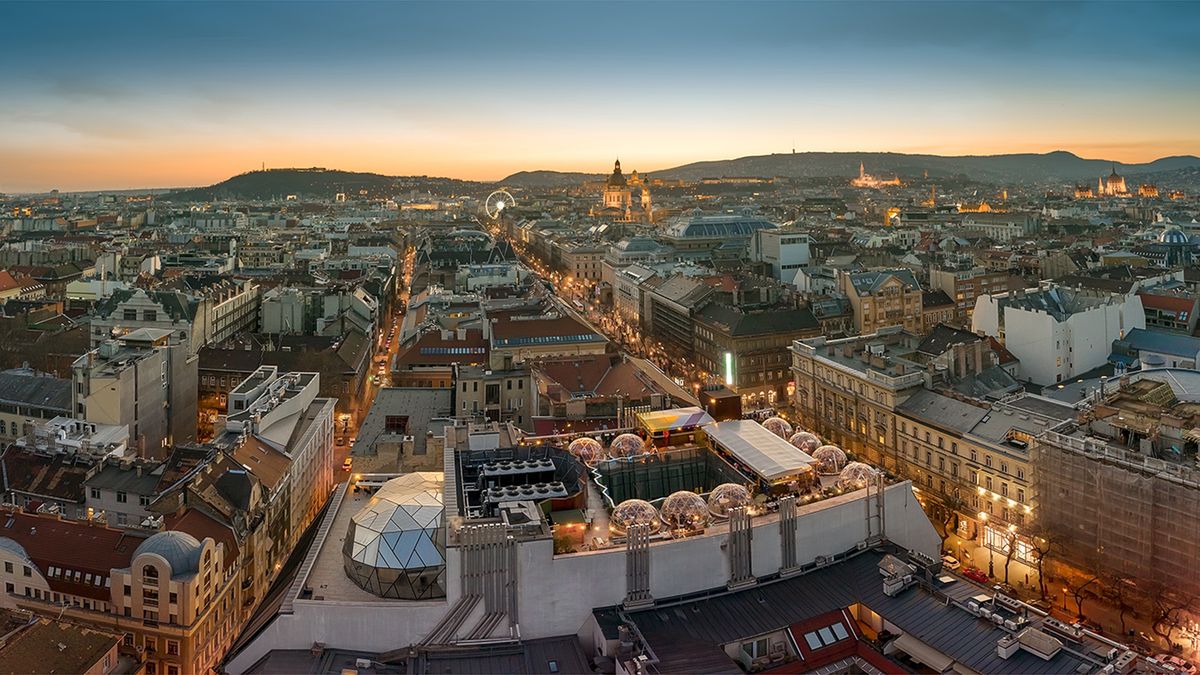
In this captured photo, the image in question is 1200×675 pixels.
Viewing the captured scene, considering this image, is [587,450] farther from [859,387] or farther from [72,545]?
[859,387]

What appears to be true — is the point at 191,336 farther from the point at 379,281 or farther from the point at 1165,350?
the point at 1165,350

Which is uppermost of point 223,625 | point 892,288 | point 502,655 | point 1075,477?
point 892,288

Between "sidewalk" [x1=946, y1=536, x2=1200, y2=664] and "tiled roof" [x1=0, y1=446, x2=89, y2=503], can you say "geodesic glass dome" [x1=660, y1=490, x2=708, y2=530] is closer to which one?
"sidewalk" [x1=946, y1=536, x2=1200, y2=664]

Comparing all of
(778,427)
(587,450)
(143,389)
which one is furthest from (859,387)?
(143,389)

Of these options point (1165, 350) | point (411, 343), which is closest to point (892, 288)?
point (1165, 350)

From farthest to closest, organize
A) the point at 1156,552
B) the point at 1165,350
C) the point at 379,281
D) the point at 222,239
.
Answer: the point at 222,239 < the point at 379,281 < the point at 1165,350 < the point at 1156,552

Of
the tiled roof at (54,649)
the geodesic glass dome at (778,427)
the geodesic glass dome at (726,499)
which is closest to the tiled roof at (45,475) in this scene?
the tiled roof at (54,649)
